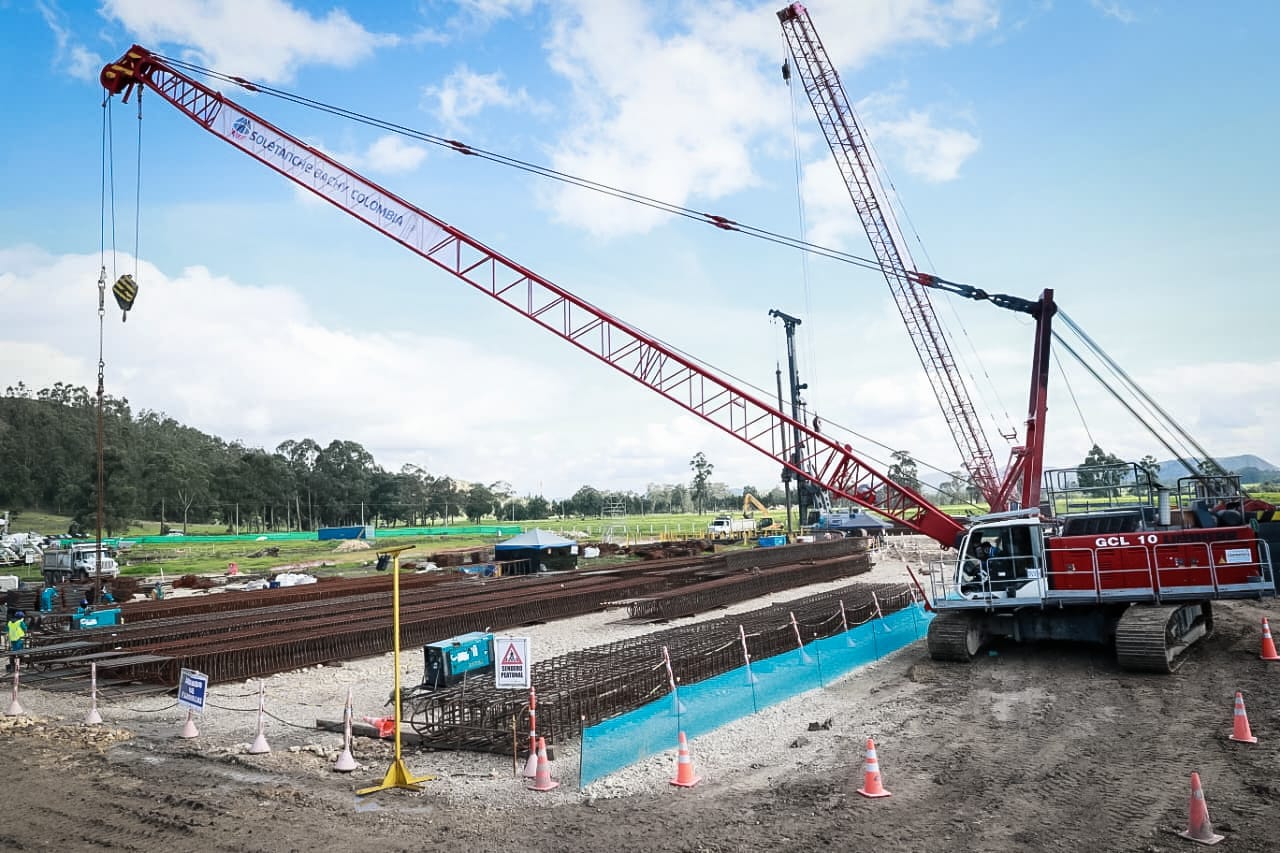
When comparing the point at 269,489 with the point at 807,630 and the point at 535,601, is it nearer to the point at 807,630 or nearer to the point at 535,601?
the point at 535,601

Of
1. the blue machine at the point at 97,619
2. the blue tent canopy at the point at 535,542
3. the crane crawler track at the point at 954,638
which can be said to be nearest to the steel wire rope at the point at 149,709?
the blue machine at the point at 97,619

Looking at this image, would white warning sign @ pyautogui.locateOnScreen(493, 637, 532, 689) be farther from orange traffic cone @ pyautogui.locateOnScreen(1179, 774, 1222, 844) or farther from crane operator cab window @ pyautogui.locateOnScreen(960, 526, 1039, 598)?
crane operator cab window @ pyautogui.locateOnScreen(960, 526, 1039, 598)

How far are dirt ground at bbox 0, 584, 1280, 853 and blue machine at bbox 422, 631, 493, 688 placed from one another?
2.32 m

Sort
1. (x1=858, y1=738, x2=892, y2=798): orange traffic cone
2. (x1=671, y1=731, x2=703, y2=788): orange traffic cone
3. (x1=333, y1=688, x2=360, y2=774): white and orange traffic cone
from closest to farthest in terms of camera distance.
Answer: (x1=858, y1=738, x2=892, y2=798): orange traffic cone, (x1=671, y1=731, x2=703, y2=788): orange traffic cone, (x1=333, y1=688, x2=360, y2=774): white and orange traffic cone

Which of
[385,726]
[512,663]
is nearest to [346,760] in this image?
[385,726]

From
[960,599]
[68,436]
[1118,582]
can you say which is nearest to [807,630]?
[960,599]

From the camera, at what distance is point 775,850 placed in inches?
300

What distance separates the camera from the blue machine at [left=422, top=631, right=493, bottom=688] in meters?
13.4

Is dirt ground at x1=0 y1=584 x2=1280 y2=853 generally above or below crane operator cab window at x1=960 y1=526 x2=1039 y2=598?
below

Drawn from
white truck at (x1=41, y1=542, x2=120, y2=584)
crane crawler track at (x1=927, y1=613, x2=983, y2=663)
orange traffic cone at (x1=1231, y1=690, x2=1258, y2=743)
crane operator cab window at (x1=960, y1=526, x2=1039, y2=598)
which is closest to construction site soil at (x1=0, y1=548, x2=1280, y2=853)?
orange traffic cone at (x1=1231, y1=690, x2=1258, y2=743)

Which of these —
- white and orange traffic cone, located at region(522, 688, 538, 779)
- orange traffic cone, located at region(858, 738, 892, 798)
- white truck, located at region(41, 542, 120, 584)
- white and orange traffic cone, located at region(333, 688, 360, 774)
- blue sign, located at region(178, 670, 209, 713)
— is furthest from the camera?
white truck, located at region(41, 542, 120, 584)

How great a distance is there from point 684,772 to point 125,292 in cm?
2050

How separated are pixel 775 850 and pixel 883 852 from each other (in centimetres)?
100

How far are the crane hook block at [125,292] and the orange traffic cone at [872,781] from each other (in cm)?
2200
